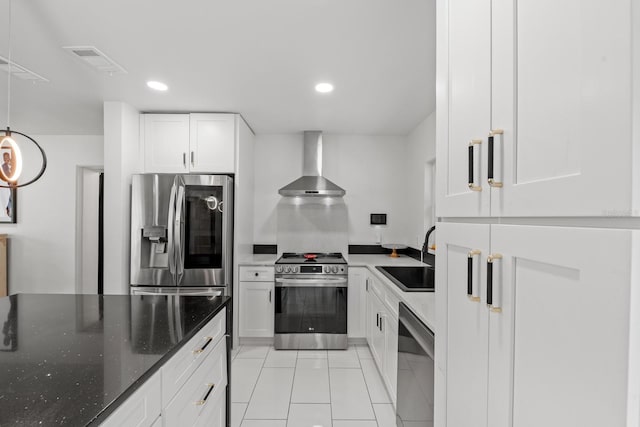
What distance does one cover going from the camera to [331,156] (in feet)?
14.1

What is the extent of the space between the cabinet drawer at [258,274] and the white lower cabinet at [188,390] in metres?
1.73

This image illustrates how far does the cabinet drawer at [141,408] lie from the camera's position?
846mm

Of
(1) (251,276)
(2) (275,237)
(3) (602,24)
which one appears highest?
(3) (602,24)

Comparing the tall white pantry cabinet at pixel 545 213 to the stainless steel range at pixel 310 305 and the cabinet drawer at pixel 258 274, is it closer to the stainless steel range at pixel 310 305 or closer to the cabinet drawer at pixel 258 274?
the stainless steel range at pixel 310 305

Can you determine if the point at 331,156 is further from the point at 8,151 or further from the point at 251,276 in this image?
the point at 8,151

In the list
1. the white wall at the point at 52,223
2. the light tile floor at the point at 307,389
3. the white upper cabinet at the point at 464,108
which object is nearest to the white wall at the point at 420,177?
the light tile floor at the point at 307,389

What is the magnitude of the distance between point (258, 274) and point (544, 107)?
325 centimetres

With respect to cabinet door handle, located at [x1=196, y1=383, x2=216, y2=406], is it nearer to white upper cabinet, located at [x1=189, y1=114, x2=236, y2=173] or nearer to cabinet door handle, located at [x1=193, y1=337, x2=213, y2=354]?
cabinet door handle, located at [x1=193, y1=337, x2=213, y2=354]

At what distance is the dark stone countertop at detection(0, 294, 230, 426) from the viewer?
778 millimetres

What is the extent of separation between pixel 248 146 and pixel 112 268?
188cm

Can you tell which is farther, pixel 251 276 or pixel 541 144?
pixel 251 276

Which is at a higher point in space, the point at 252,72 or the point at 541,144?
the point at 252,72

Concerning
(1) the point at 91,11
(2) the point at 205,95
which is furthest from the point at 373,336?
(1) the point at 91,11

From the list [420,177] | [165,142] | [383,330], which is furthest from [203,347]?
[420,177]
